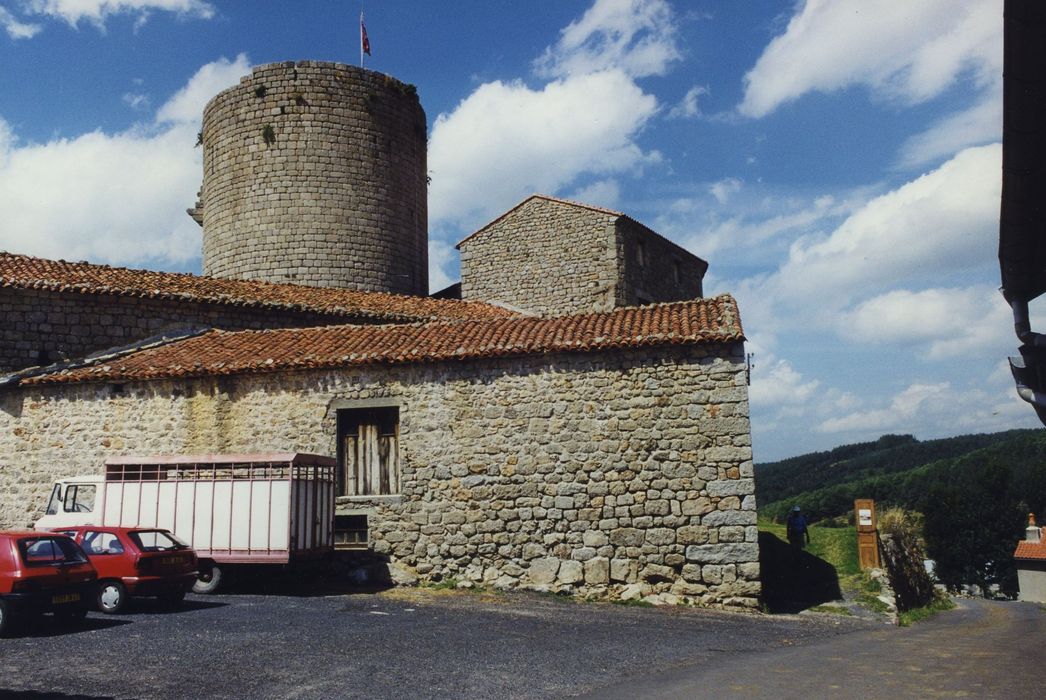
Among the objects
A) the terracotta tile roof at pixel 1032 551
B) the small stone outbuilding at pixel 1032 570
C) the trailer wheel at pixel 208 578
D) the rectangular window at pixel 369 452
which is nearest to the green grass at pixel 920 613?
the rectangular window at pixel 369 452

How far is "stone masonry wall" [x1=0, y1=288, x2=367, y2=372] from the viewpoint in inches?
677

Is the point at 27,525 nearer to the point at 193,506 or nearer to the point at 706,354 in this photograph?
the point at 193,506

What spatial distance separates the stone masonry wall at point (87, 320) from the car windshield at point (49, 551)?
9.24m

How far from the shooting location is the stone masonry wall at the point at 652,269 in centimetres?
2373

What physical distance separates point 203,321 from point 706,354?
12.2 meters

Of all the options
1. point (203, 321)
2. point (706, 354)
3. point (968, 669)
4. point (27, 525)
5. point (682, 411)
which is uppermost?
point (203, 321)

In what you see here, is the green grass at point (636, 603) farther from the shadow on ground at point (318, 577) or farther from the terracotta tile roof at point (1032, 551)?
the terracotta tile roof at point (1032, 551)

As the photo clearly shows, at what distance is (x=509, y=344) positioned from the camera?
13.7 m

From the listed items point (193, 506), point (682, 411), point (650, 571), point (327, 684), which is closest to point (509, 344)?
point (682, 411)

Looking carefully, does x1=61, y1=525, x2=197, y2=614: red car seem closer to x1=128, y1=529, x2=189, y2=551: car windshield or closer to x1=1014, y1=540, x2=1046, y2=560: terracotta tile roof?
x1=128, y1=529, x2=189, y2=551: car windshield

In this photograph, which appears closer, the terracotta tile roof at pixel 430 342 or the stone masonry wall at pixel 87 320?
the terracotta tile roof at pixel 430 342

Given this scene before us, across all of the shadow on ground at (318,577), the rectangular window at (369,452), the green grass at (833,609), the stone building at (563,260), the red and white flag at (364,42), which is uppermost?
the red and white flag at (364,42)

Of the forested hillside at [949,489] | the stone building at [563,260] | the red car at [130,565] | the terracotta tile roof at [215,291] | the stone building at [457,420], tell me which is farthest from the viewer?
the forested hillside at [949,489]

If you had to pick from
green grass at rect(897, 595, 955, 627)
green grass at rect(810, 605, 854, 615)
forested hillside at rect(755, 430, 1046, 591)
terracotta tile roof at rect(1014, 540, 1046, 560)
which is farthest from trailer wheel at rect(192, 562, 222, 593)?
forested hillside at rect(755, 430, 1046, 591)
